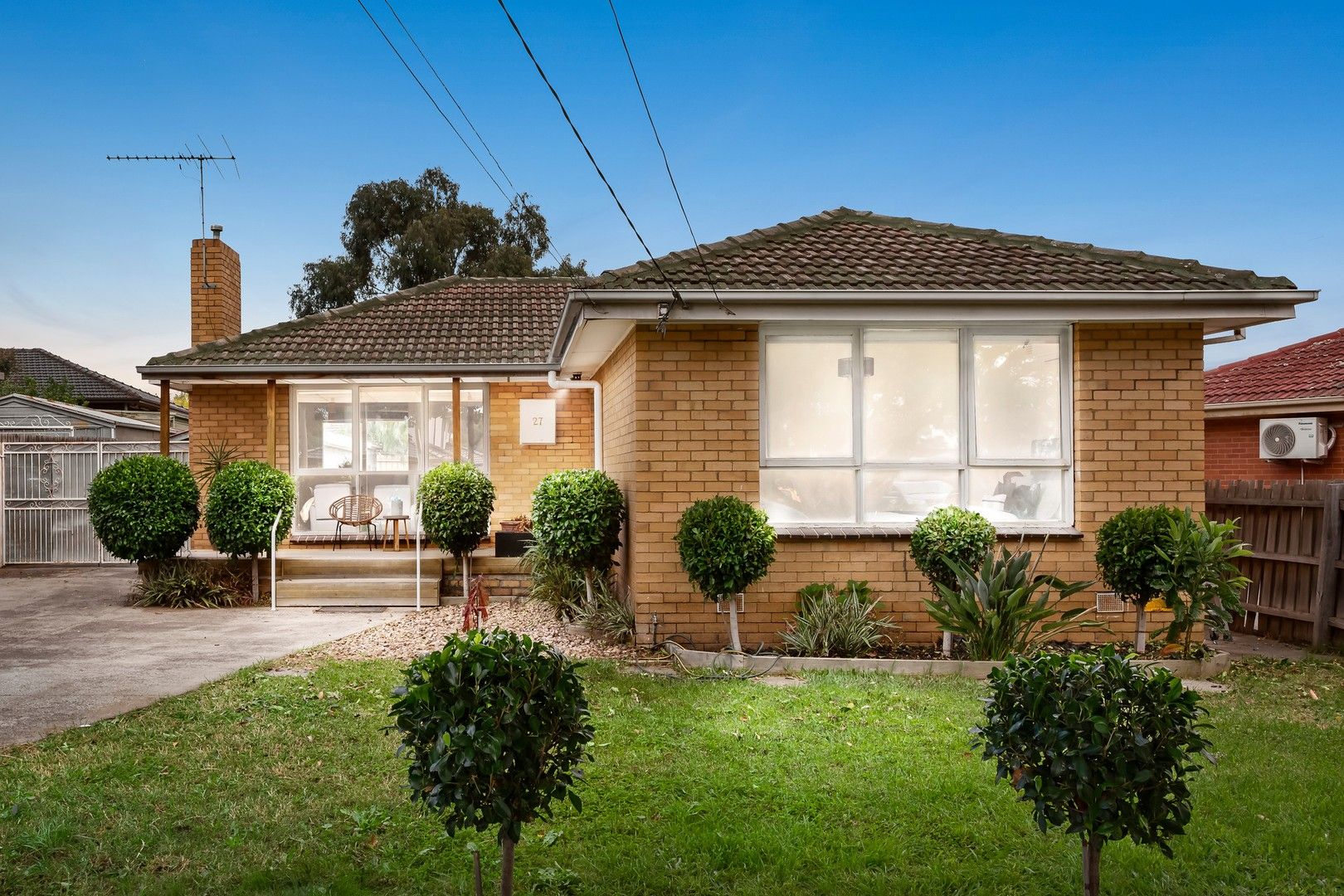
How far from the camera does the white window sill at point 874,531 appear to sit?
7820mm

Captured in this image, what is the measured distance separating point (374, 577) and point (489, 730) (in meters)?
9.61

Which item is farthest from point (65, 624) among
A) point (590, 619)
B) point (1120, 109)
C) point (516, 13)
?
point (1120, 109)

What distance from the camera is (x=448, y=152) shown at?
3103cm

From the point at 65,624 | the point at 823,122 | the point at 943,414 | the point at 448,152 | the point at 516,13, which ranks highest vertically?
the point at 448,152

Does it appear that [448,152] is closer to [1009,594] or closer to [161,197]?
[161,197]

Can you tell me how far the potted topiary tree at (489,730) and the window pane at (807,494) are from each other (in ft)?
17.6

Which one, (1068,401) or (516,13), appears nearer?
(516,13)

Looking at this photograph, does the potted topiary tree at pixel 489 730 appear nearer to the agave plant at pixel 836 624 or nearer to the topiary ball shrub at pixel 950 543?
the agave plant at pixel 836 624

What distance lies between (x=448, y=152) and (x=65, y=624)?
24984 millimetres

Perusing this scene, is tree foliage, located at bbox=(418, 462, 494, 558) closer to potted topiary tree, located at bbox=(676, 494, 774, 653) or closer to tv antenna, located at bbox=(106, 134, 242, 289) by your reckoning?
potted topiary tree, located at bbox=(676, 494, 774, 653)

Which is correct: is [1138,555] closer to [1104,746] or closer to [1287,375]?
[1104,746]

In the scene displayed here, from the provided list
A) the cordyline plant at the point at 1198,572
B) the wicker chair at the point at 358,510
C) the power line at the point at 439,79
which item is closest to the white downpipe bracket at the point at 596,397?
the wicker chair at the point at 358,510

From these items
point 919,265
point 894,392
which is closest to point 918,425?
point 894,392

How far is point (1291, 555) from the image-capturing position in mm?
8578
